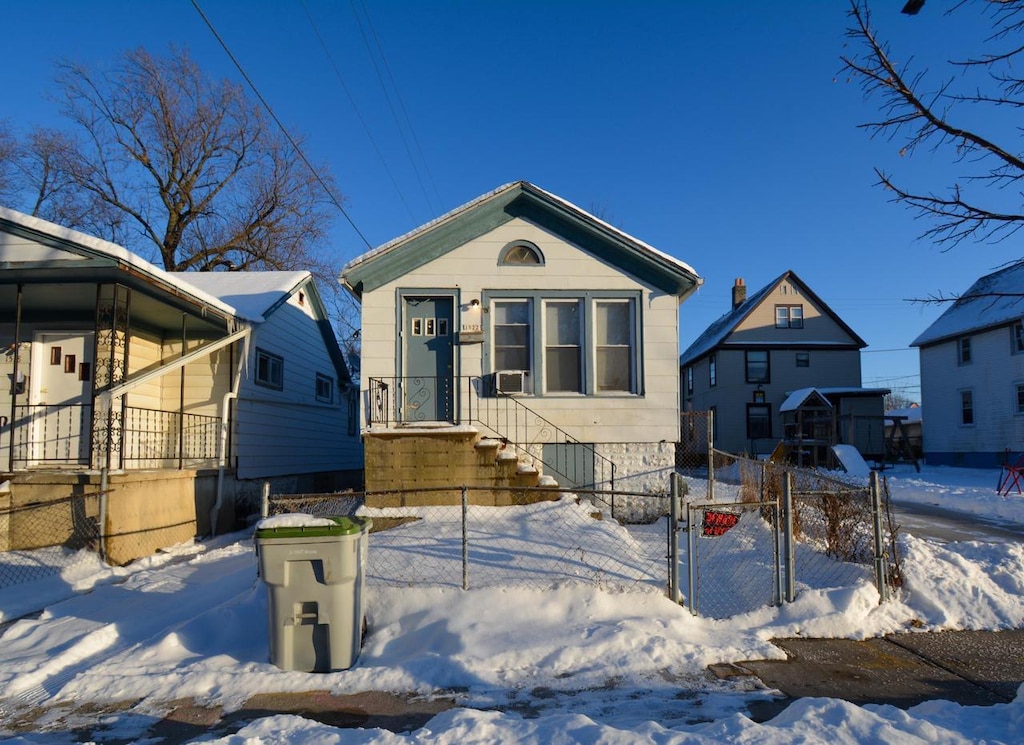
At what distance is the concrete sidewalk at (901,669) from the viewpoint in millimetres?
4691

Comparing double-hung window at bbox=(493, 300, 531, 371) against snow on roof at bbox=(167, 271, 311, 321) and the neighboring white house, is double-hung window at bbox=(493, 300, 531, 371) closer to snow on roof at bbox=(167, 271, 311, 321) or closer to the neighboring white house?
snow on roof at bbox=(167, 271, 311, 321)

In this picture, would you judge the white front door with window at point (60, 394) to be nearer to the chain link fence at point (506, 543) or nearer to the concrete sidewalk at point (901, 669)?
the chain link fence at point (506, 543)

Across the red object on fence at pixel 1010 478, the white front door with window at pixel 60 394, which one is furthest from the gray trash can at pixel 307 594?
the red object on fence at pixel 1010 478

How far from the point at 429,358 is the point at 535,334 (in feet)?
6.13

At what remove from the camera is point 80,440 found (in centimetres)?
1083

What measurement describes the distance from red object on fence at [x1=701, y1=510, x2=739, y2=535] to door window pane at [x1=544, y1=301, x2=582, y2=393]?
9.92ft

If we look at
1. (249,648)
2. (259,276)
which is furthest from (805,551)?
(259,276)

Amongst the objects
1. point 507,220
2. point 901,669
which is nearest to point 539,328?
point 507,220

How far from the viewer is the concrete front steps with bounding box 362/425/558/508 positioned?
33.7ft

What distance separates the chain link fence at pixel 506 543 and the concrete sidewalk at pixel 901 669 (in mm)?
1441

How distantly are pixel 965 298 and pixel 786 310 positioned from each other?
2807cm

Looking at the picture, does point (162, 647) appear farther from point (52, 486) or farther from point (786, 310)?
point (786, 310)

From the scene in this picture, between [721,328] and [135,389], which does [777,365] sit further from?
[135,389]

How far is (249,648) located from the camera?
561 cm
